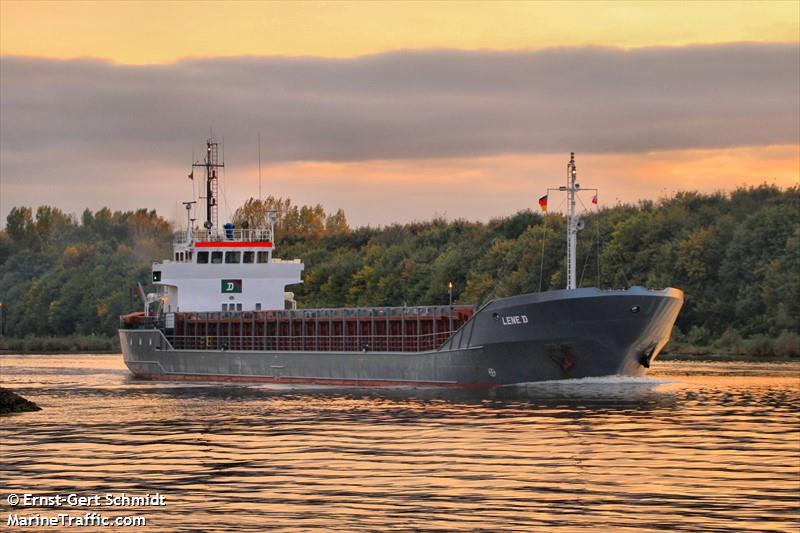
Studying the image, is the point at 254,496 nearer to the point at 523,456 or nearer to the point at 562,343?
the point at 523,456

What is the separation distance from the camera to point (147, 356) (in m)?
72.2

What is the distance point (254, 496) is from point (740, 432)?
629 inches

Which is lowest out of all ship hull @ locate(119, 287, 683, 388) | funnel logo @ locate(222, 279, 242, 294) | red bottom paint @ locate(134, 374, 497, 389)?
red bottom paint @ locate(134, 374, 497, 389)

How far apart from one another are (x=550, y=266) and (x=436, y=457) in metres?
82.4

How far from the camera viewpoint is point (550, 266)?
372 feet

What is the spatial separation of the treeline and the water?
24690 millimetres

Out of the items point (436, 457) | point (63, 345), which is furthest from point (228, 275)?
point (63, 345)

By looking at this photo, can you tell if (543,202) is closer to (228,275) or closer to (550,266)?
(228,275)

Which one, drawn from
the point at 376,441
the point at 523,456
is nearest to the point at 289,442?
the point at 376,441

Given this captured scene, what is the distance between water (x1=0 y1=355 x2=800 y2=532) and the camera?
79.5 feet

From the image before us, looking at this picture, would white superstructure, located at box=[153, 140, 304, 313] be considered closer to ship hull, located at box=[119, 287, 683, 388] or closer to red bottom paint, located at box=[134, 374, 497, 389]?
red bottom paint, located at box=[134, 374, 497, 389]

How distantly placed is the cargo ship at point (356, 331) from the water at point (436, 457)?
5.81 feet

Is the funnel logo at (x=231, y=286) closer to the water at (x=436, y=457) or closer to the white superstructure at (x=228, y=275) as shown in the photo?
the white superstructure at (x=228, y=275)

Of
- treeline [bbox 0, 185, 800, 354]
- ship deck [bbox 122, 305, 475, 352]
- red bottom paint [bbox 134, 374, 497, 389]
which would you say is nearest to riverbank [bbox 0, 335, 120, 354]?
treeline [bbox 0, 185, 800, 354]
